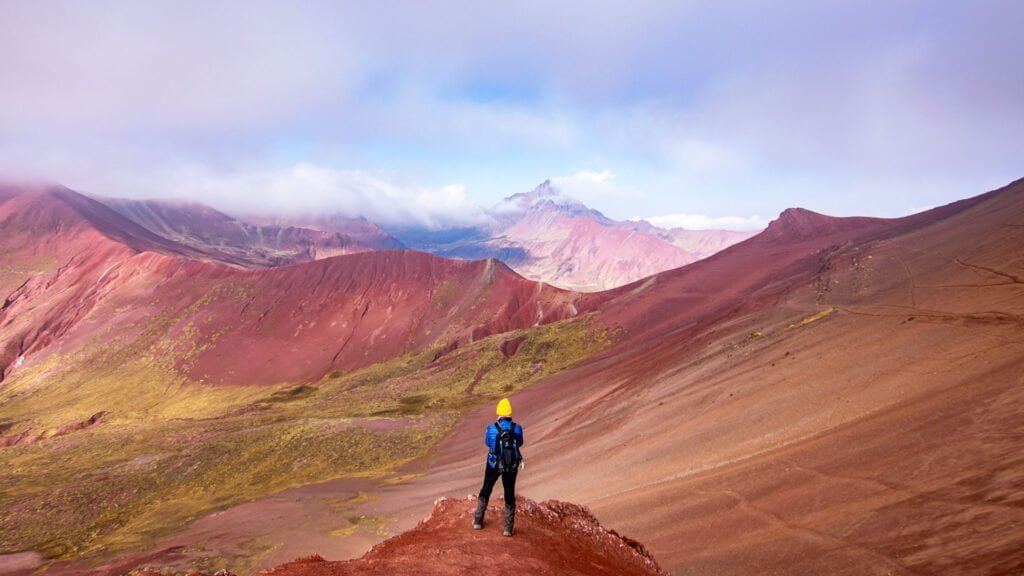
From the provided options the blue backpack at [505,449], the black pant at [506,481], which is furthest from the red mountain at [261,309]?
the blue backpack at [505,449]

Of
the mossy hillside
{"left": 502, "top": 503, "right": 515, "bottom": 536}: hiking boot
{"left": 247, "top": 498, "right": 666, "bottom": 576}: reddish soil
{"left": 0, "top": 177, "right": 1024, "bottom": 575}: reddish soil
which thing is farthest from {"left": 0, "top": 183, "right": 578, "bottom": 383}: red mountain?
{"left": 502, "top": 503, "right": 515, "bottom": 536}: hiking boot

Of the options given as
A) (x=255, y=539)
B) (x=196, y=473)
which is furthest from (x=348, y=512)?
(x=196, y=473)

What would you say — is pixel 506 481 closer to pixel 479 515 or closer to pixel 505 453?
pixel 505 453

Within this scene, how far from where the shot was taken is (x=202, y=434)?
195 feet

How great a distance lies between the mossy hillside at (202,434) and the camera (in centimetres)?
4044

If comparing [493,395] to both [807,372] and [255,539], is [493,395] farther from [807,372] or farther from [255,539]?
[807,372]

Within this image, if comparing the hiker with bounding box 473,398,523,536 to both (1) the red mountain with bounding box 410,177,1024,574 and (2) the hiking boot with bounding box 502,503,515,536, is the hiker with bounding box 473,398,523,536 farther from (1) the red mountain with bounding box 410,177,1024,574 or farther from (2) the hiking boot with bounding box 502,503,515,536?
(1) the red mountain with bounding box 410,177,1024,574

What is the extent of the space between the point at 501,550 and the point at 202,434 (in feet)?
204

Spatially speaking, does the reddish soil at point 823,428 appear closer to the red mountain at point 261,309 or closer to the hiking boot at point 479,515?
the hiking boot at point 479,515

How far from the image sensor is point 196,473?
48.1m

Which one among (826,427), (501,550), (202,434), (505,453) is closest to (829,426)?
(826,427)

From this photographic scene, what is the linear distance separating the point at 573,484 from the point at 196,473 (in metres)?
38.2

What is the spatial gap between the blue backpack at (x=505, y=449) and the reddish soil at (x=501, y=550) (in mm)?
1358

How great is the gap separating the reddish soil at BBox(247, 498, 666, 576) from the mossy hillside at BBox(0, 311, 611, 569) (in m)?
33.6
